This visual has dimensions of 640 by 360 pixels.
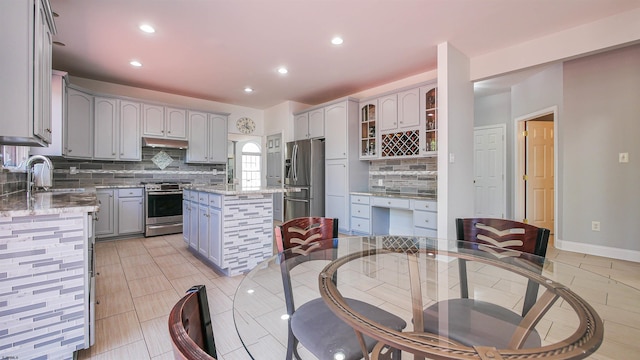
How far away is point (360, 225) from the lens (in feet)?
14.6

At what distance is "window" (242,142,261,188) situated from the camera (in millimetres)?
7902

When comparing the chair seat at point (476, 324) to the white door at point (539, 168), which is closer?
the chair seat at point (476, 324)

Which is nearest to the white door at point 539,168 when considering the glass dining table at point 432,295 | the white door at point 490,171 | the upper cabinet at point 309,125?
the white door at point 490,171

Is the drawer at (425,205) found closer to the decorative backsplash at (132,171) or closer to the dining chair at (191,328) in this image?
the dining chair at (191,328)

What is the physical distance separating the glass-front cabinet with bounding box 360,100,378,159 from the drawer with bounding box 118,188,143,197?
12.3ft

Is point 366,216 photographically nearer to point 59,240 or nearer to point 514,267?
point 514,267

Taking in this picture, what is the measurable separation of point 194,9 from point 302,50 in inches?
49.7

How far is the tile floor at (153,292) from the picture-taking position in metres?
1.68

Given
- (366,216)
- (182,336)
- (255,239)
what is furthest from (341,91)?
(182,336)

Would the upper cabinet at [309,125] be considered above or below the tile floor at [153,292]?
above

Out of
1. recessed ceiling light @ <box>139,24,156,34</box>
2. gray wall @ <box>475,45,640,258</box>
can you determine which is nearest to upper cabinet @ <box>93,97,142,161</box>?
recessed ceiling light @ <box>139,24,156,34</box>

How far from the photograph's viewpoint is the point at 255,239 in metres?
2.98

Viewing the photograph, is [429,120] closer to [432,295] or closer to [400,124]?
[400,124]

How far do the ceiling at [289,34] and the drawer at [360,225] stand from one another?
A: 2.28 metres
